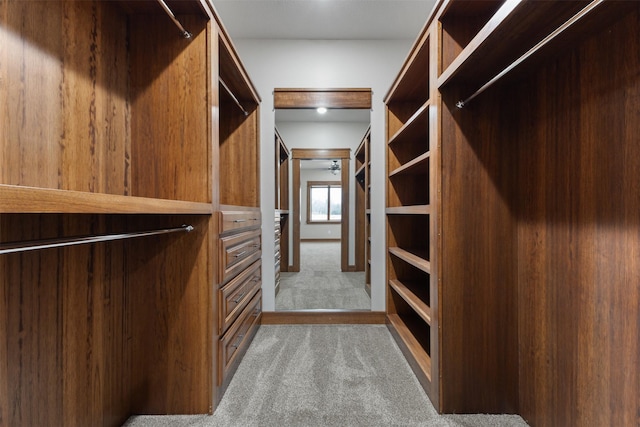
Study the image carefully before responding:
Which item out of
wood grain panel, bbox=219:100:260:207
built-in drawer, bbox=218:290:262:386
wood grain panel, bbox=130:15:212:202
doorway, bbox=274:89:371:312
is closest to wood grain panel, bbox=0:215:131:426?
wood grain panel, bbox=130:15:212:202

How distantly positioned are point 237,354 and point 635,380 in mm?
1617

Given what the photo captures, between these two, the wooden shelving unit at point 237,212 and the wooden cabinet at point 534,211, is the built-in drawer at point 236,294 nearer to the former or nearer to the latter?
the wooden shelving unit at point 237,212

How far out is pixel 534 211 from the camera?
117cm

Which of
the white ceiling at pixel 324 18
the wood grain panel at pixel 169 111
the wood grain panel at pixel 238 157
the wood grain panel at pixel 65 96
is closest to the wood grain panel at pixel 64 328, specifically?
the wood grain panel at pixel 65 96

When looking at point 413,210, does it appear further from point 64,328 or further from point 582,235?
point 64,328

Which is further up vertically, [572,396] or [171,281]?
[171,281]

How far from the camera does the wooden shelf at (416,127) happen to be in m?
1.57

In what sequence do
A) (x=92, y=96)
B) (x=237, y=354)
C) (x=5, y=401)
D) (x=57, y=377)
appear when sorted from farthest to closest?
1. (x=237, y=354)
2. (x=92, y=96)
3. (x=57, y=377)
4. (x=5, y=401)

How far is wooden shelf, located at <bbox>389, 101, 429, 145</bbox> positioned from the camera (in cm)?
157

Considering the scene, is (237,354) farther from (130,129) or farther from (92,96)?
(92,96)

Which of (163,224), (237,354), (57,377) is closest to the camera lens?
(57,377)

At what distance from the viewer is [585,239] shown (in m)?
0.97

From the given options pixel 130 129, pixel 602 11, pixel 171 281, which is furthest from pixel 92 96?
pixel 602 11

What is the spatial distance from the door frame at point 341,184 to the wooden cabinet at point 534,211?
1.12 metres
